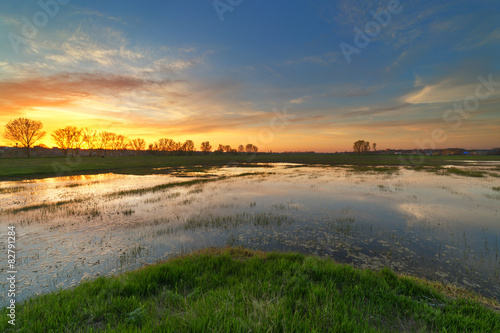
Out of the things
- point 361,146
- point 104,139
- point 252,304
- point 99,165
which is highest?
point 104,139

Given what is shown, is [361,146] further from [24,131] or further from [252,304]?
[24,131]

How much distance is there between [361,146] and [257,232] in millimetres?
218161

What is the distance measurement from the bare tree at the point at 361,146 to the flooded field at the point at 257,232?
19870 cm

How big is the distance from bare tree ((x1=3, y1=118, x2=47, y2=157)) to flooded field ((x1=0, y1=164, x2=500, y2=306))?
302 ft

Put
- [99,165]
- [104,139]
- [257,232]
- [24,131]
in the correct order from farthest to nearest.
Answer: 1. [104,139]
2. [24,131]
3. [99,165]
4. [257,232]

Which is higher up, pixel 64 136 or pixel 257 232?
pixel 64 136

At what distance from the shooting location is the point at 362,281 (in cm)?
547

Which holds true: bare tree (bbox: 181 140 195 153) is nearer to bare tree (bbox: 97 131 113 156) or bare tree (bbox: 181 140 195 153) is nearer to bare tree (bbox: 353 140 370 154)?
bare tree (bbox: 97 131 113 156)

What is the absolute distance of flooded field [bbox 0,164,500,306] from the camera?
7387 mm

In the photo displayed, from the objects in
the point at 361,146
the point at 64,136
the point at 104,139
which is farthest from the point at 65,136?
the point at 361,146

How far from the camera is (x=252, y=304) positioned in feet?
12.0

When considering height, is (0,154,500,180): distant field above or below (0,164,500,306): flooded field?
above

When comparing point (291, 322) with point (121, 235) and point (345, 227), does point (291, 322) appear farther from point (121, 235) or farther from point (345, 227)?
point (121, 235)

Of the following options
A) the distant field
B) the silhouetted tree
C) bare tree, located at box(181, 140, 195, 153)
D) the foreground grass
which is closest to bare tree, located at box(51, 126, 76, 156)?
the silhouetted tree
